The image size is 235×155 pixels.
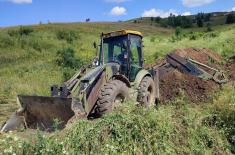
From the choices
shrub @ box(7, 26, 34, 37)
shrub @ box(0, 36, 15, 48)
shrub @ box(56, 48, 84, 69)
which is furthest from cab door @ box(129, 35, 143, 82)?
shrub @ box(7, 26, 34, 37)

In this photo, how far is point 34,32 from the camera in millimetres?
39969

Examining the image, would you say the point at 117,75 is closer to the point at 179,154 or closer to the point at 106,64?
the point at 106,64

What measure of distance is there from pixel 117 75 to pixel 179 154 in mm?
3088

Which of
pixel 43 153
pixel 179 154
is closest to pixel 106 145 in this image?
pixel 43 153

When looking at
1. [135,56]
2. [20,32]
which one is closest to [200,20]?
[20,32]

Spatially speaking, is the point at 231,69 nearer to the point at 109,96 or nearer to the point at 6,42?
the point at 109,96

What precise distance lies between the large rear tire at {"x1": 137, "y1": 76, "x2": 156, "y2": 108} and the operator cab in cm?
33

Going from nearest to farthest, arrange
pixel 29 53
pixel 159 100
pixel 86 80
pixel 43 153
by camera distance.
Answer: pixel 43 153, pixel 86 80, pixel 159 100, pixel 29 53

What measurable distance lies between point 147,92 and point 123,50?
1240 millimetres

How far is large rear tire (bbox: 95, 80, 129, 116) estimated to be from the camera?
8945mm

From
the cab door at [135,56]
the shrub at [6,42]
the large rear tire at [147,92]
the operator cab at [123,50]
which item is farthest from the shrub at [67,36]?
the operator cab at [123,50]

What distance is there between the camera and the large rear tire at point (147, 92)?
10.1 meters

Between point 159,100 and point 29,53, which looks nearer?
point 159,100

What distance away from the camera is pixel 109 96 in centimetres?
899
